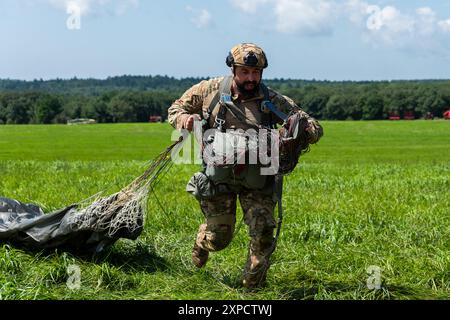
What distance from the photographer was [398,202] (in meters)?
10.9

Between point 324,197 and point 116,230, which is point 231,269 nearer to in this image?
point 116,230

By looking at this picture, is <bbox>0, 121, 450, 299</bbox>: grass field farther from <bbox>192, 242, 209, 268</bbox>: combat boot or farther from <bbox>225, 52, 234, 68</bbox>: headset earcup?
<bbox>225, 52, 234, 68</bbox>: headset earcup

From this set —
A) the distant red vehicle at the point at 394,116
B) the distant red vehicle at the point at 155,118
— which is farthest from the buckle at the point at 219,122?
the distant red vehicle at the point at 394,116

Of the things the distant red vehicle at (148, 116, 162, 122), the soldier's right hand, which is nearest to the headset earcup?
the soldier's right hand

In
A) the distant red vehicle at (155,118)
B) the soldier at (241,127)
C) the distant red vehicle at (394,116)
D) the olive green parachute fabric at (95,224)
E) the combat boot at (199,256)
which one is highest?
the soldier at (241,127)

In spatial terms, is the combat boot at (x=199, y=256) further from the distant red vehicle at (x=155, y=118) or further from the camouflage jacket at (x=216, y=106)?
the distant red vehicle at (x=155, y=118)

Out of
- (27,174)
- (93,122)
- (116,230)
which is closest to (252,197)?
(116,230)

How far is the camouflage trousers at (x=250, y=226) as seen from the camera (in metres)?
6.04

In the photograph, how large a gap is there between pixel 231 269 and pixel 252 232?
91 centimetres

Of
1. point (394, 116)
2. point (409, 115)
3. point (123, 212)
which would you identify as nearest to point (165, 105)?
point (394, 116)

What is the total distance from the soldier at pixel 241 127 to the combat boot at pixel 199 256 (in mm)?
288

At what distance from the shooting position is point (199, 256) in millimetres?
6520

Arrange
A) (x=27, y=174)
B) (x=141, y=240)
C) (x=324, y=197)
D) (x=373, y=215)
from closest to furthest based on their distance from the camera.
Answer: (x=141, y=240) < (x=373, y=215) < (x=324, y=197) < (x=27, y=174)

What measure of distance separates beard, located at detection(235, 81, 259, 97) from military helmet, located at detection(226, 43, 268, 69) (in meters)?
0.17
